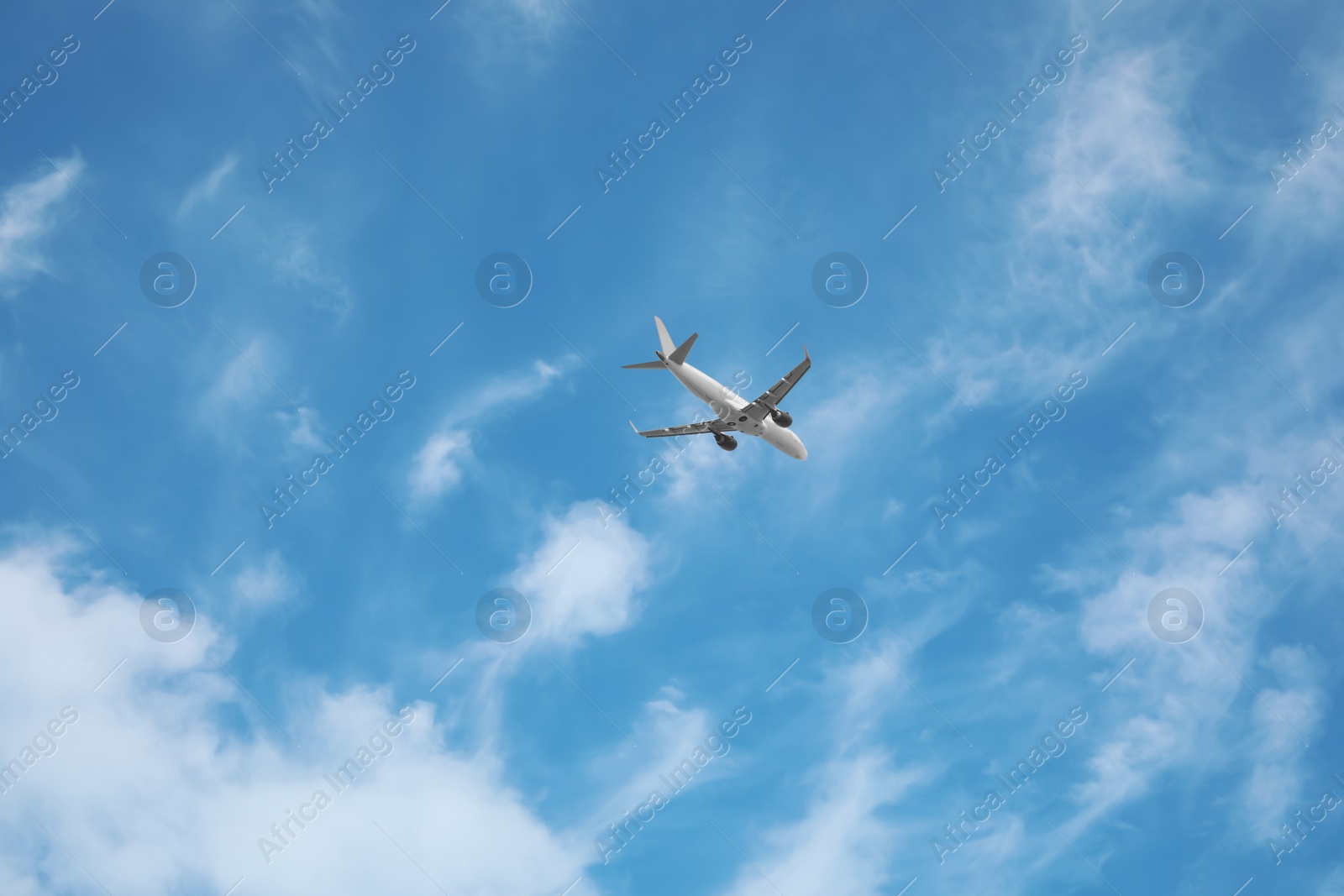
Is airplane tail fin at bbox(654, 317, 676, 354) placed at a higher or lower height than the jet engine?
higher

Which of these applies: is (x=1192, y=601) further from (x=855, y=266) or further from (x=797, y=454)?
(x=855, y=266)

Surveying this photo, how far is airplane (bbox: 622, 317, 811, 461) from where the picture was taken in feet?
241

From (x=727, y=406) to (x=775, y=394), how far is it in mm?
4320

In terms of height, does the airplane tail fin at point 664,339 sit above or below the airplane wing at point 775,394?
above

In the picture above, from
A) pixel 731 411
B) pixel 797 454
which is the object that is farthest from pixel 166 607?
pixel 797 454

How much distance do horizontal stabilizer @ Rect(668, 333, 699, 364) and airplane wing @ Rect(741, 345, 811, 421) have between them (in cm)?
696

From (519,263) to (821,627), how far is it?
38299 millimetres

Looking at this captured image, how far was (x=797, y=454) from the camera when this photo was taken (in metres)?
78.7

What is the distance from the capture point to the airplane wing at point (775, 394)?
72.6 m

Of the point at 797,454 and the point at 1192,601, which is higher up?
the point at 797,454

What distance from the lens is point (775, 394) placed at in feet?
240

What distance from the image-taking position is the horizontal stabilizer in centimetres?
7338

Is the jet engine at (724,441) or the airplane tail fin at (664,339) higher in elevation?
the airplane tail fin at (664,339)

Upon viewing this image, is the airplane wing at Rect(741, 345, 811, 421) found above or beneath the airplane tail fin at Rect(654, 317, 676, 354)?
beneath
